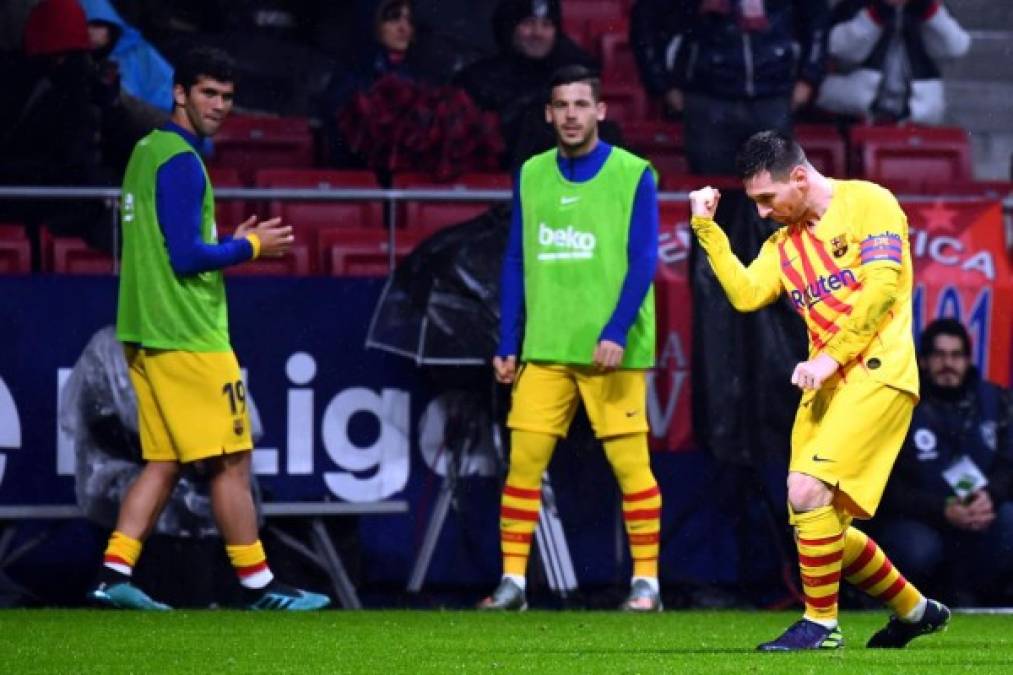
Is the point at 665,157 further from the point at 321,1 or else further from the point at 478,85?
the point at 321,1

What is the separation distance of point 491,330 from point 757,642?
248 centimetres

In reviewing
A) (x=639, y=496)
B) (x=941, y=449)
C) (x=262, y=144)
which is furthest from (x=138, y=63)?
(x=941, y=449)

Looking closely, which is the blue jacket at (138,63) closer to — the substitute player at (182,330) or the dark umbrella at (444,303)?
the dark umbrella at (444,303)

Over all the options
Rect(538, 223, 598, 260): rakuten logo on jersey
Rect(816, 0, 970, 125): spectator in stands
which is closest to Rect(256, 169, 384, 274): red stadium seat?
Rect(538, 223, 598, 260): rakuten logo on jersey

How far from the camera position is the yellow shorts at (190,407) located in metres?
8.87

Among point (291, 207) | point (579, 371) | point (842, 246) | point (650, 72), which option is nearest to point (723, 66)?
point (650, 72)

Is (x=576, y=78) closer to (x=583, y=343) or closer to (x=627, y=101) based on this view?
(x=583, y=343)

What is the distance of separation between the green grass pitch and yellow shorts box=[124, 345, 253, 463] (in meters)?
0.61

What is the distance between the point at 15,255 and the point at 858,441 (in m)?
4.56

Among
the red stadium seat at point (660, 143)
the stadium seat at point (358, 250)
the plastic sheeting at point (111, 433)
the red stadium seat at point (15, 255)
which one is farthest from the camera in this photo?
the red stadium seat at point (660, 143)

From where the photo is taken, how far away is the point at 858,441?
7160 mm

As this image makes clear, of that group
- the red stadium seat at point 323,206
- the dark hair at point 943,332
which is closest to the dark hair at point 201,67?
the red stadium seat at point 323,206

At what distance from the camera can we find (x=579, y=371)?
9242 millimetres

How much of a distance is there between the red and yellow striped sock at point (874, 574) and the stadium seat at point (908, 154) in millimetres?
5184
